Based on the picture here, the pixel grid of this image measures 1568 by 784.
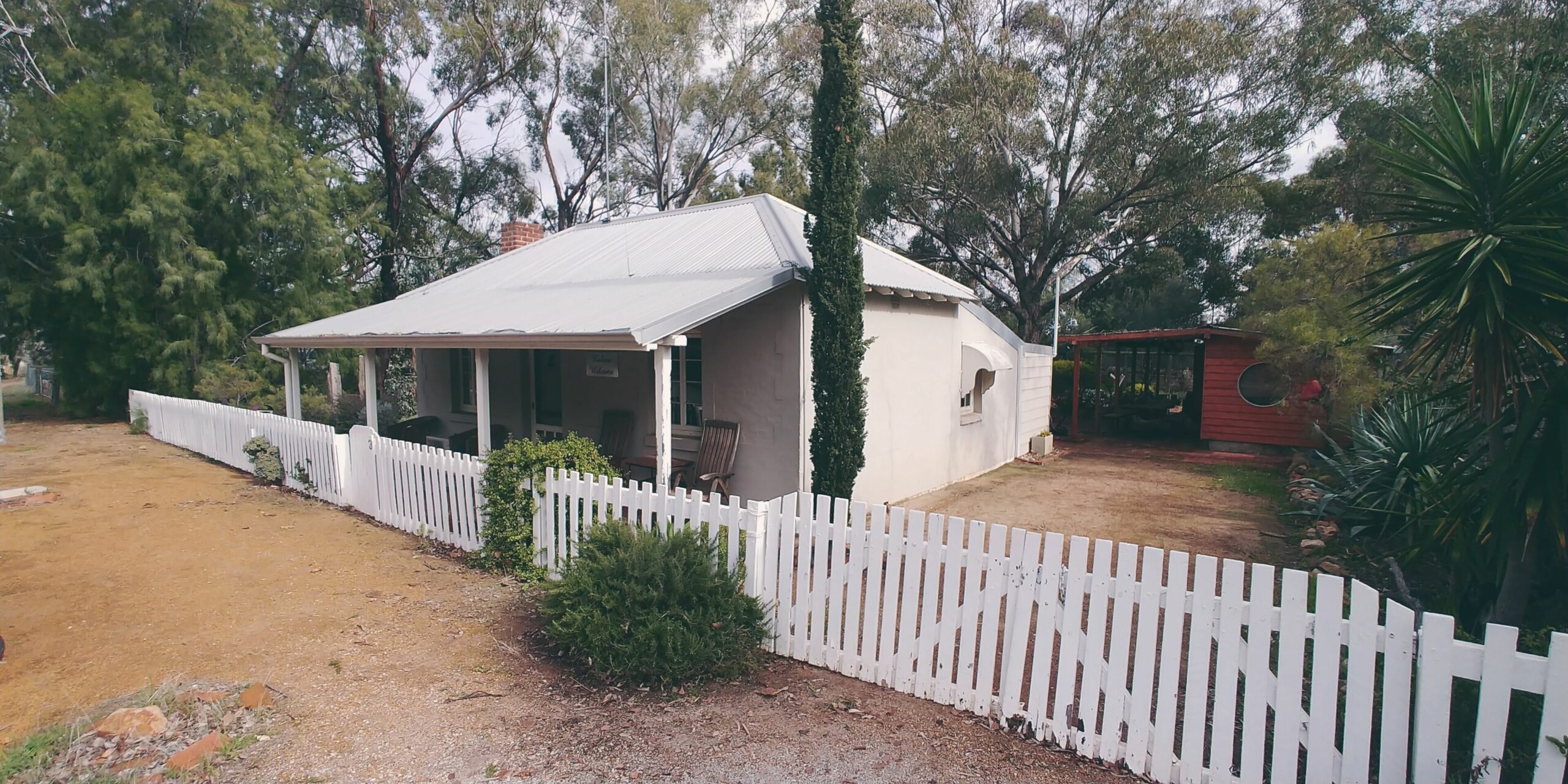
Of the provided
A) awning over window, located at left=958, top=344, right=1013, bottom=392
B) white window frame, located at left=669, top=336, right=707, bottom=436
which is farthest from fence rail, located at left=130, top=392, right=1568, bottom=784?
awning over window, located at left=958, top=344, right=1013, bottom=392

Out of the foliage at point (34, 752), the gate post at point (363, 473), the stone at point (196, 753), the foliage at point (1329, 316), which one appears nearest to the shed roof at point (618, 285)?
the gate post at point (363, 473)

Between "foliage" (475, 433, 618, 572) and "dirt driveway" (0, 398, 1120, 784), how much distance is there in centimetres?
24

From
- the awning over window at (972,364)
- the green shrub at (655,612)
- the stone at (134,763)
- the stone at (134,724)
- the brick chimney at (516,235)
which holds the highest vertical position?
the brick chimney at (516,235)

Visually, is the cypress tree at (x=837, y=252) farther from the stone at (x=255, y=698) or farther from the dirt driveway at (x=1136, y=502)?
the stone at (x=255, y=698)

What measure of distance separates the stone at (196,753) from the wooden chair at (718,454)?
17.0 ft

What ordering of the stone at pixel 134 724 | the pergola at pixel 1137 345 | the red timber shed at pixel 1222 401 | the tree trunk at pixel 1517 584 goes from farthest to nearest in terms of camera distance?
the pergola at pixel 1137 345
the red timber shed at pixel 1222 401
the tree trunk at pixel 1517 584
the stone at pixel 134 724

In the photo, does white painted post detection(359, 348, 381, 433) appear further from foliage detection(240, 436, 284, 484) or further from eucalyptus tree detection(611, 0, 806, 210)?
eucalyptus tree detection(611, 0, 806, 210)

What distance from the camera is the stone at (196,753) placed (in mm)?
3322

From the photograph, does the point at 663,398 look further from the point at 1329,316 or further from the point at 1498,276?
the point at 1329,316

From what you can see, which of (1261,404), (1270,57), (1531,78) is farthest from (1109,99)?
(1531,78)

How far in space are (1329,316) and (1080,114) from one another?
9849 millimetres

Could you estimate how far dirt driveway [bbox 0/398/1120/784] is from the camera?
3.38 meters

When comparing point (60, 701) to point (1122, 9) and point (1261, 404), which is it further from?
point (1122, 9)

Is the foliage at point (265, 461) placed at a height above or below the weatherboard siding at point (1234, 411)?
below
